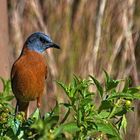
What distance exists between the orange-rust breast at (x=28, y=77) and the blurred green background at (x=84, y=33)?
2424 millimetres

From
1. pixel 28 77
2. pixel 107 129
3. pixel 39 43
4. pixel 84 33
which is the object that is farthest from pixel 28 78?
pixel 84 33

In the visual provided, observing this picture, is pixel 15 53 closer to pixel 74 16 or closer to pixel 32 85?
pixel 74 16

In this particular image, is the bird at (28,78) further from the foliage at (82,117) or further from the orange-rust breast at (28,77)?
the foliage at (82,117)

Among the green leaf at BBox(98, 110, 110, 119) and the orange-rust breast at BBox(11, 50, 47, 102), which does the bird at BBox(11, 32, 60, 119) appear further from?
the green leaf at BBox(98, 110, 110, 119)

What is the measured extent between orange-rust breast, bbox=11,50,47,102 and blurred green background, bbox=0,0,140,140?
2.42 meters

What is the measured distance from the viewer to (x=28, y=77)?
4164 millimetres

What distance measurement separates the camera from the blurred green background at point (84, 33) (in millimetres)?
6711

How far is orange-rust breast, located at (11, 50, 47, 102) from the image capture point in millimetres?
4094

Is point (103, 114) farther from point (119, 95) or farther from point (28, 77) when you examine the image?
point (28, 77)

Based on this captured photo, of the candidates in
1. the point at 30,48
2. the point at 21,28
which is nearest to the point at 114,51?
the point at 21,28

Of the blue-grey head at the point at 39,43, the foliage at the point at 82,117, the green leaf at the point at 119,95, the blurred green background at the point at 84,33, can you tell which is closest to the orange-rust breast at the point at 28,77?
the blue-grey head at the point at 39,43

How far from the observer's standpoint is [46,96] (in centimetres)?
705

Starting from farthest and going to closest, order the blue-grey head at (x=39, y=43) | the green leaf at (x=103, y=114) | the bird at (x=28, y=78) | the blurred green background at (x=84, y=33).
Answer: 1. the blurred green background at (x=84, y=33)
2. the blue-grey head at (x=39, y=43)
3. the bird at (x=28, y=78)
4. the green leaf at (x=103, y=114)

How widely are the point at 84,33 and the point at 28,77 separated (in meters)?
2.71
